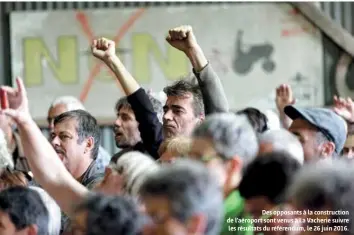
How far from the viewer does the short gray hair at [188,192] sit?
1.66m

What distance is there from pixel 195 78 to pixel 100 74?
2.56m

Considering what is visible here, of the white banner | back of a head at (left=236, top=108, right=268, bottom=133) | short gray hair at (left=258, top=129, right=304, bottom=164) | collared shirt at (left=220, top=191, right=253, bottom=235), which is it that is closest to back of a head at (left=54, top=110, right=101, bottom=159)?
back of a head at (left=236, top=108, right=268, bottom=133)

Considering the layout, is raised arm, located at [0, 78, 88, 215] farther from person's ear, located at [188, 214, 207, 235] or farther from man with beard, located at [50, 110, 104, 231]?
man with beard, located at [50, 110, 104, 231]

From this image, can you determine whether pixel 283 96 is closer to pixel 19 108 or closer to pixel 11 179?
pixel 11 179

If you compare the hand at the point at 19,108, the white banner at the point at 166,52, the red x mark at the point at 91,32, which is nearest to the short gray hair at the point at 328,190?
the hand at the point at 19,108

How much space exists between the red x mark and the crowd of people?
2405mm

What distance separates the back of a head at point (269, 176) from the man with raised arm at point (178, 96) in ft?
2.18

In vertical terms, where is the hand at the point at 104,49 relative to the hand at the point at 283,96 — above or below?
above

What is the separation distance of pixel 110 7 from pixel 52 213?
130 inches

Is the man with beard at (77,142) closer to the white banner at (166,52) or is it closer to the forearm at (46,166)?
the forearm at (46,166)

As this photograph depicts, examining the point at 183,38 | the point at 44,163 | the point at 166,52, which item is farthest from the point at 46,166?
the point at 166,52

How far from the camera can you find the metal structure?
5.37m

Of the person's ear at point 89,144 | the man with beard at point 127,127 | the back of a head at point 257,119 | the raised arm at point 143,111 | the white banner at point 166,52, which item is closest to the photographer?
the raised arm at point 143,111

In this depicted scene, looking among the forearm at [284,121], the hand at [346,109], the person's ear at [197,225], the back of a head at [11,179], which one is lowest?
the back of a head at [11,179]
